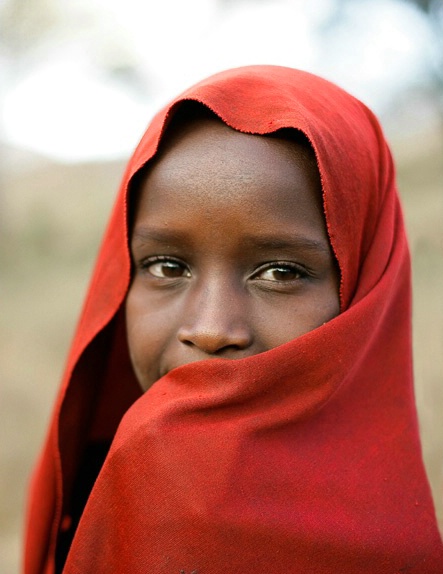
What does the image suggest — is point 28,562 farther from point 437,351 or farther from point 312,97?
point 437,351

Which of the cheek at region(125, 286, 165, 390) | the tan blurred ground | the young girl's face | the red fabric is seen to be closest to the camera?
the red fabric

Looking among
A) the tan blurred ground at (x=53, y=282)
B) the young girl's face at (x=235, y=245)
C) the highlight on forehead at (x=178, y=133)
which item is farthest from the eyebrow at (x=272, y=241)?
the tan blurred ground at (x=53, y=282)

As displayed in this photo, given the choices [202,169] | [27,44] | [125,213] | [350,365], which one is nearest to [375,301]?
[350,365]

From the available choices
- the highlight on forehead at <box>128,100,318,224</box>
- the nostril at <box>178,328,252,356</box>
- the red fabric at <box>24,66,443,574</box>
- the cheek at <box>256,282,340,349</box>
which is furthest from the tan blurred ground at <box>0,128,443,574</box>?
the highlight on forehead at <box>128,100,318,224</box>

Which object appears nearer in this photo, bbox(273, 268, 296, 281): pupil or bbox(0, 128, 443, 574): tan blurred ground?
bbox(273, 268, 296, 281): pupil

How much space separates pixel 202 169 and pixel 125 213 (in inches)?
8.0

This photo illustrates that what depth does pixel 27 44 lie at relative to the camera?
8.20 metres

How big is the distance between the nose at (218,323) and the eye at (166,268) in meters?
0.11

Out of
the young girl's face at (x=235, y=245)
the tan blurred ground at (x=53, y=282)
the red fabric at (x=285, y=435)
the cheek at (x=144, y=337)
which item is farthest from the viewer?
the tan blurred ground at (x=53, y=282)

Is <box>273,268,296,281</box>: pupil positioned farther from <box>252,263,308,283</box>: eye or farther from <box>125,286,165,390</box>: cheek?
<box>125,286,165,390</box>: cheek

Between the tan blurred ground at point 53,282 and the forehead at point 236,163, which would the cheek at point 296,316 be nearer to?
the forehead at point 236,163

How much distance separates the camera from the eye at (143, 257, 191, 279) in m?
1.31

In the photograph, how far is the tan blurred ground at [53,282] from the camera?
9.82ft

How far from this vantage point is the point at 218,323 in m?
1.16
